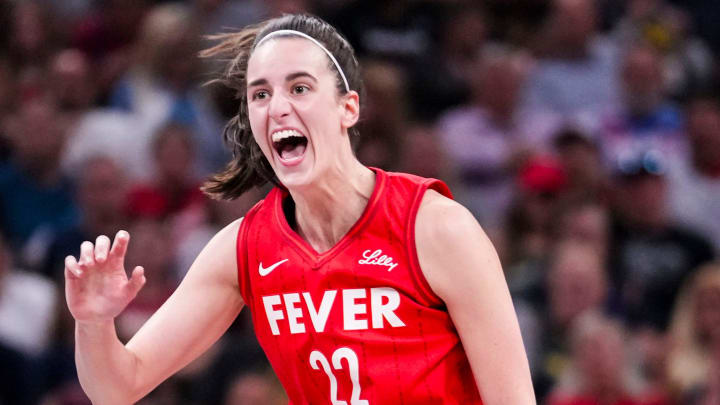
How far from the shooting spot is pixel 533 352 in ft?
18.2

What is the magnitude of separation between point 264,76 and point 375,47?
3903 mm

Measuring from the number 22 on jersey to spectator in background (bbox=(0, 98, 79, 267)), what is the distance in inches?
145

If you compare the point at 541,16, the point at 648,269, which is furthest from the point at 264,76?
the point at 541,16

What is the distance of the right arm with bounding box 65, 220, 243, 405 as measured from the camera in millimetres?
2994

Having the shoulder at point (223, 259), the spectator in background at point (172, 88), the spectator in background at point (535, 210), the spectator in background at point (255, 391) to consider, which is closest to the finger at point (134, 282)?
the shoulder at point (223, 259)

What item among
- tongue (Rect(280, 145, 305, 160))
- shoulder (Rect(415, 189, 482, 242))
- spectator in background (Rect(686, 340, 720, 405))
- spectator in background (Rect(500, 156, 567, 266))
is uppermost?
tongue (Rect(280, 145, 305, 160))

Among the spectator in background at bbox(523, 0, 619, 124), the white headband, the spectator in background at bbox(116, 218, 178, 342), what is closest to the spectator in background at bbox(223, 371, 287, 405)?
the spectator in background at bbox(116, 218, 178, 342)

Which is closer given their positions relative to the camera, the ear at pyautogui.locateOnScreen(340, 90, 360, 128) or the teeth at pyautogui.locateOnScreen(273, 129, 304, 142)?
the teeth at pyautogui.locateOnScreen(273, 129, 304, 142)

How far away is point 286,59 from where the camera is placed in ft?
9.82

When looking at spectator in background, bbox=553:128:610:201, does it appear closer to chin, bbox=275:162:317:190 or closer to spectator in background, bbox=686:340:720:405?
spectator in background, bbox=686:340:720:405

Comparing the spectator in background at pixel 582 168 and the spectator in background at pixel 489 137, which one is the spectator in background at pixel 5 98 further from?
the spectator in background at pixel 582 168

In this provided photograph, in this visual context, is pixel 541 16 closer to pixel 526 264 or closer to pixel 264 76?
pixel 526 264

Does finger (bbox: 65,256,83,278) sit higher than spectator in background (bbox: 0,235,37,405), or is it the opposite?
finger (bbox: 65,256,83,278)

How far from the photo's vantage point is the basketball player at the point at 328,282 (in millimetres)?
2889
